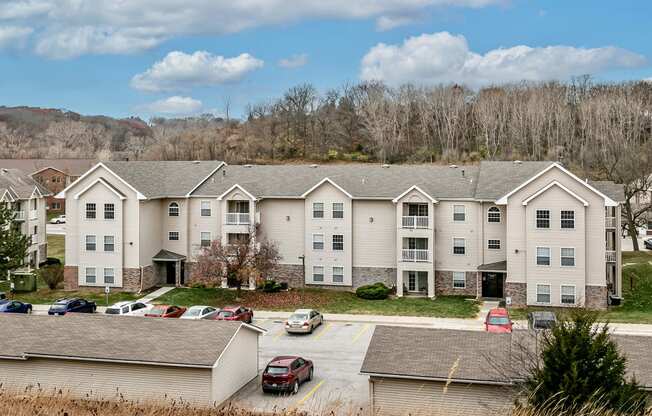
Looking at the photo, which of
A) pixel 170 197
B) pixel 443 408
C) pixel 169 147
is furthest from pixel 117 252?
pixel 169 147

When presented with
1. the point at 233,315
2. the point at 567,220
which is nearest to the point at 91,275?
the point at 233,315

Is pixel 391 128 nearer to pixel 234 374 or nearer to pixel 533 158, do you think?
pixel 533 158

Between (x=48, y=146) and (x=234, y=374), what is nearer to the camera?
(x=234, y=374)

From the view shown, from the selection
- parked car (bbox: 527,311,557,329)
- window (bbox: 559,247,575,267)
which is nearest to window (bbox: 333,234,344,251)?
window (bbox: 559,247,575,267)

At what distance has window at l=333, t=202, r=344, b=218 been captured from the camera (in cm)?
4788

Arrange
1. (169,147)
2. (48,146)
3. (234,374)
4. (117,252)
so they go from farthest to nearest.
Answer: (48,146) < (169,147) < (117,252) < (234,374)

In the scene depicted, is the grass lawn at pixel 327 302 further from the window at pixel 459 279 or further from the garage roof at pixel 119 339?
the garage roof at pixel 119 339

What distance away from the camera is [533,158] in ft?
307

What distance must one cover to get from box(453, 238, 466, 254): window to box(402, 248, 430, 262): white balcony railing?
2.22 m

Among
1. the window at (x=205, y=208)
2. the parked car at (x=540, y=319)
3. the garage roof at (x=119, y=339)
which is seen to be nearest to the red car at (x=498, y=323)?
the parked car at (x=540, y=319)

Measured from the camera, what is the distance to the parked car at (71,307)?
3759 cm

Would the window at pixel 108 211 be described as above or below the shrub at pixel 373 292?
above

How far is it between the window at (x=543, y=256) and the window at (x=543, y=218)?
4.93ft

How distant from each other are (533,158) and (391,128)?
2381cm
